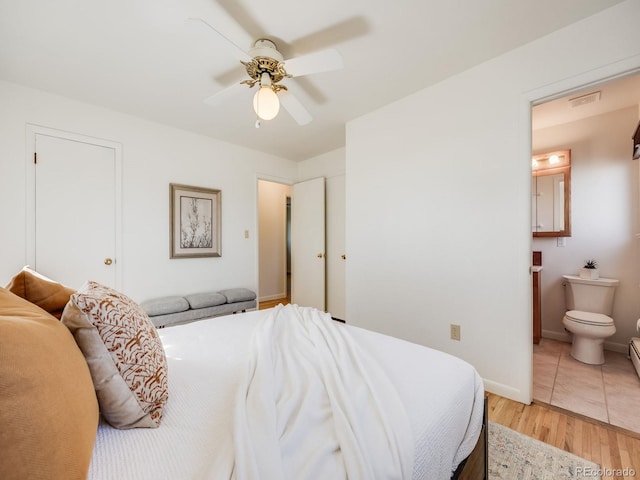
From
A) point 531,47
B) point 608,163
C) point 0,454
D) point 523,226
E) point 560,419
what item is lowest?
point 560,419

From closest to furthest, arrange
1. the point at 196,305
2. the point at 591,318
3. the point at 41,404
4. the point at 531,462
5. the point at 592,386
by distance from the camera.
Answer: the point at 41,404 < the point at 531,462 < the point at 592,386 < the point at 591,318 < the point at 196,305

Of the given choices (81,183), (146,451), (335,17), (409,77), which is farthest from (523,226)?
(81,183)

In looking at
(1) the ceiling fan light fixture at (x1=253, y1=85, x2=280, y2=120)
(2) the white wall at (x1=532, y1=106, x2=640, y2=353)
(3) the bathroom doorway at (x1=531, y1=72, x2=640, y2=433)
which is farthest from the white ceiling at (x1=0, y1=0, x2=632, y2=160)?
(2) the white wall at (x1=532, y1=106, x2=640, y2=353)

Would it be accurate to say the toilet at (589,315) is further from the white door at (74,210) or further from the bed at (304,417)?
the white door at (74,210)

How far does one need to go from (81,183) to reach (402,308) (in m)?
3.31

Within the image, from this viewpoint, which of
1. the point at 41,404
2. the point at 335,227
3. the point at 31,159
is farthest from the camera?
the point at 335,227

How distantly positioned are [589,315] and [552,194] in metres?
1.39

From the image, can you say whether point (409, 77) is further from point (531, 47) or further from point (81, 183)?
point (81, 183)

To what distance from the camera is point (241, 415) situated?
0.74 meters

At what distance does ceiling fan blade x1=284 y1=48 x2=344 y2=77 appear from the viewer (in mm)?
1475

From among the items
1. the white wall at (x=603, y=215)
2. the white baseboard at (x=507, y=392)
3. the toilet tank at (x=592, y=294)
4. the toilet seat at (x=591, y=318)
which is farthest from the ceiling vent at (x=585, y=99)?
the white baseboard at (x=507, y=392)

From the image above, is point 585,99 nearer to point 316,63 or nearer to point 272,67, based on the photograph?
point 316,63

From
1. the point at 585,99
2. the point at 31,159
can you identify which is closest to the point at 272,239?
the point at 31,159

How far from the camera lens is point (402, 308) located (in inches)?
100
